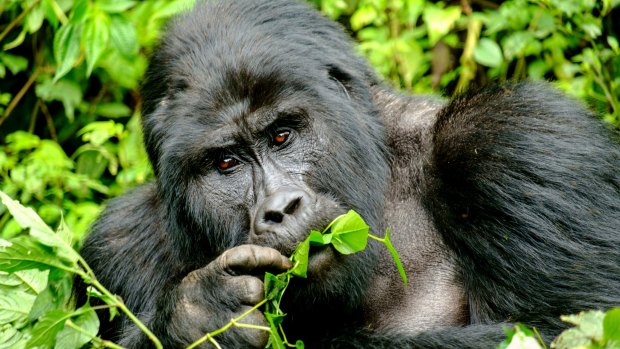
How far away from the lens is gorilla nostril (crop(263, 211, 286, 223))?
11.5ft

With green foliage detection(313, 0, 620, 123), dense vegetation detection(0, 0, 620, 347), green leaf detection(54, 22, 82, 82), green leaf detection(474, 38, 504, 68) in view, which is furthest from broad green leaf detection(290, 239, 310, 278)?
green leaf detection(474, 38, 504, 68)

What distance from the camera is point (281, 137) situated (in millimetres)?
3969

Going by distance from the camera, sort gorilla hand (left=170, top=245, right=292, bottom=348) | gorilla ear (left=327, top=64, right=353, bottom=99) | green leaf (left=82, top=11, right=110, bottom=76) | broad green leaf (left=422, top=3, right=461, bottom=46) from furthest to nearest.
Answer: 1. broad green leaf (left=422, top=3, right=461, bottom=46)
2. green leaf (left=82, top=11, right=110, bottom=76)
3. gorilla ear (left=327, top=64, right=353, bottom=99)
4. gorilla hand (left=170, top=245, right=292, bottom=348)

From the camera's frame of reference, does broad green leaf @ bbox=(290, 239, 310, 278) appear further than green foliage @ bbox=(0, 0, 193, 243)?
No

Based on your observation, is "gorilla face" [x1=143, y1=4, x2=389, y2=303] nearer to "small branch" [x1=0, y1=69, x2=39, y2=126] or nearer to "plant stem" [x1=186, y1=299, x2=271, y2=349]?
"plant stem" [x1=186, y1=299, x2=271, y2=349]

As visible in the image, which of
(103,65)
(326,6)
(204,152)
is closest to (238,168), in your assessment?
(204,152)

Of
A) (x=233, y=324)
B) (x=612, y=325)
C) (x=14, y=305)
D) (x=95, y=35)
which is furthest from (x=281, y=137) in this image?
(x=95, y=35)

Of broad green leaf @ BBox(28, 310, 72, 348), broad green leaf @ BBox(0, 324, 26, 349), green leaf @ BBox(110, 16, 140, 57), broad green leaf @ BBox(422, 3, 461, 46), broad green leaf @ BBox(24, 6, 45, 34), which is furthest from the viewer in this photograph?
broad green leaf @ BBox(422, 3, 461, 46)

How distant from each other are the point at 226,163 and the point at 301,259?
0.76 meters

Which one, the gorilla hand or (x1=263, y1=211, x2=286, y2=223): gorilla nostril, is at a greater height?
(x1=263, y1=211, x2=286, y2=223): gorilla nostril

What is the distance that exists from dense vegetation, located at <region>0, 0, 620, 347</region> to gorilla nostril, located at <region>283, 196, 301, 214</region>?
5.51 feet

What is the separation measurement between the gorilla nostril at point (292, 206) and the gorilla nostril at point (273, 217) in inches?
1.1

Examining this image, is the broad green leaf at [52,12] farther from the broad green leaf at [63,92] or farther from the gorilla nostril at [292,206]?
the gorilla nostril at [292,206]

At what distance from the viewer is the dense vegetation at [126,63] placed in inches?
220
